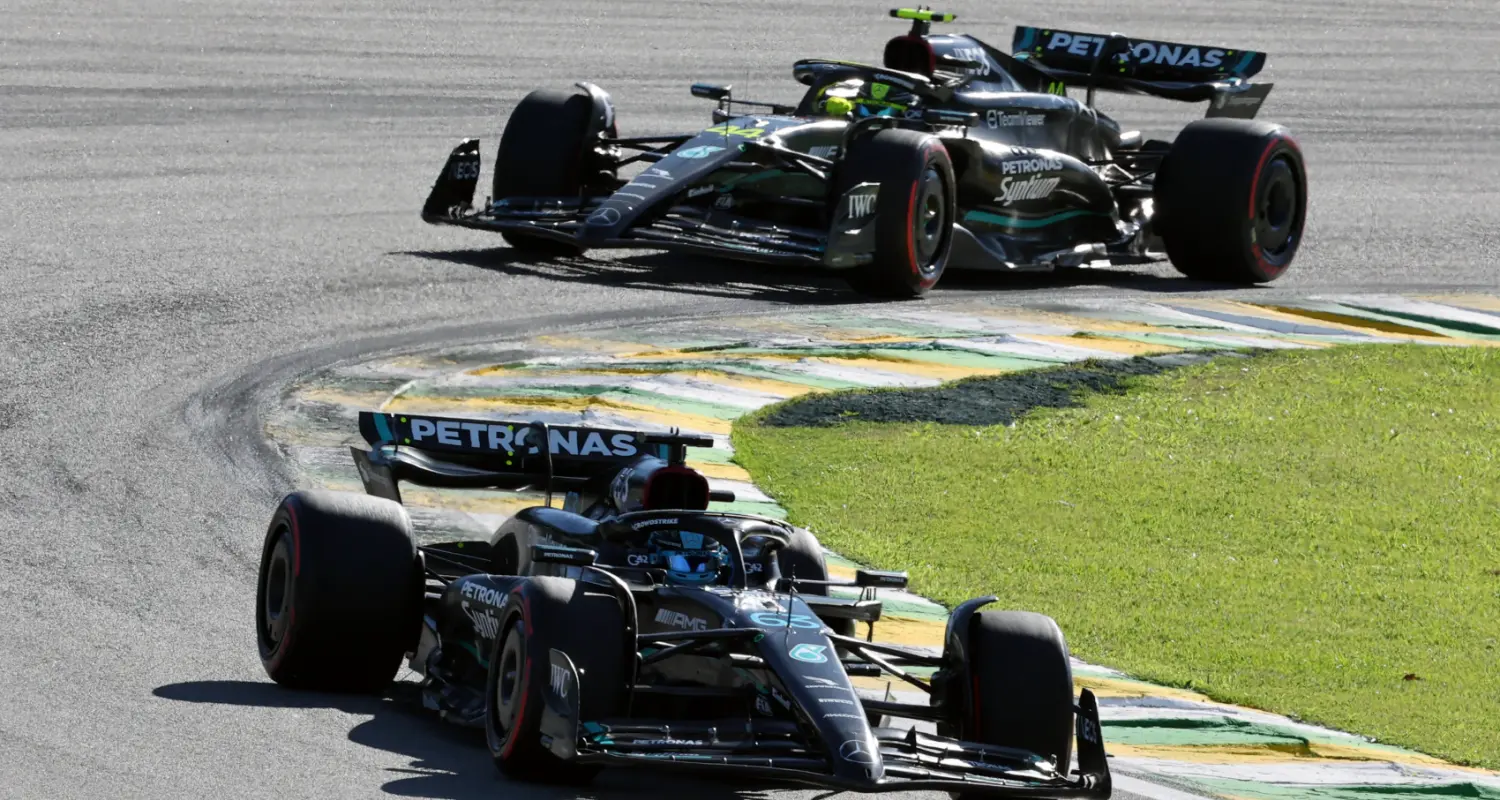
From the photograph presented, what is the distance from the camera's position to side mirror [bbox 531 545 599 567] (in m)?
7.13

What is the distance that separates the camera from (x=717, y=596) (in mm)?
7051

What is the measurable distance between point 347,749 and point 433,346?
6.77m

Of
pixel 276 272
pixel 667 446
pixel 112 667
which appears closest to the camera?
pixel 112 667

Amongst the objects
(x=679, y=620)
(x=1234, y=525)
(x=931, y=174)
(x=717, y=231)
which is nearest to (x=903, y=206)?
(x=931, y=174)

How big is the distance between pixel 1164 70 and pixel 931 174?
12.7 feet

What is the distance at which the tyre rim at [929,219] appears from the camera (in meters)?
15.4

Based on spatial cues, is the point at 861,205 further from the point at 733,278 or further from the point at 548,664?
the point at 548,664

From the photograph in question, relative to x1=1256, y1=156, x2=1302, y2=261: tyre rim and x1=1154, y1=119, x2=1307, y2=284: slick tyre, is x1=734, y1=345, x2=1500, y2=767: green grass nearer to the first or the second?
x1=1154, y1=119, x2=1307, y2=284: slick tyre

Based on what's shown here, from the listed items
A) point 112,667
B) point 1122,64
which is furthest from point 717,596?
point 1122,64

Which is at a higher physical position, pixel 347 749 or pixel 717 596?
pixel 717 596

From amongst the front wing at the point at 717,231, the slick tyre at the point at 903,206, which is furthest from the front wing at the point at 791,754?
the slick tyre at the point at 903,206

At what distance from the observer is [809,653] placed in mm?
6672

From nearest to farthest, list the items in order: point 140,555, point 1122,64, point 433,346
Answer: point 140,555, point 433,346, point 1122,64

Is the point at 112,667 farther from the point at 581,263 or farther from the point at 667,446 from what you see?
the point at 581,263
